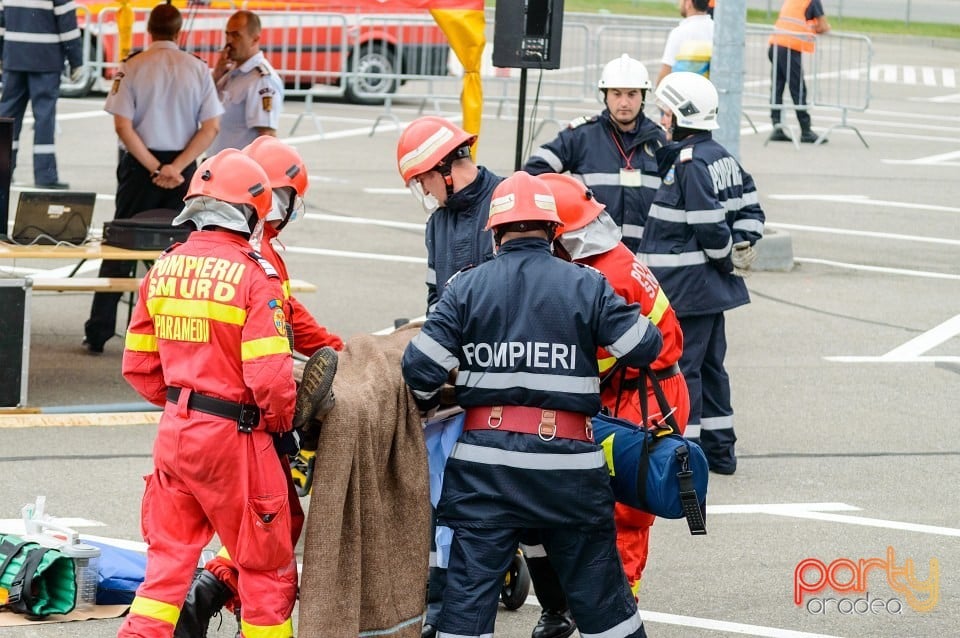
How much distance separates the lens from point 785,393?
9.34 meters

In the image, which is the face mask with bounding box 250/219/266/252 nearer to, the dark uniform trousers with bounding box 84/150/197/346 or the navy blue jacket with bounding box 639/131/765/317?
the navy blue jacket with bounding box 639/131/765/317

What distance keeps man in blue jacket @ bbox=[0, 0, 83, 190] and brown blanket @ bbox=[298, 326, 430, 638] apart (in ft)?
30.4

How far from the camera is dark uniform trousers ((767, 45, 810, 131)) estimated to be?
1888cm

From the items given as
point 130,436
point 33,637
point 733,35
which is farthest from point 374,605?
point 733,35

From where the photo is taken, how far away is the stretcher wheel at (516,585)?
19.6 ft

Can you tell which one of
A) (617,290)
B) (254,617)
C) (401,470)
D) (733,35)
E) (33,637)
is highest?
(733,35)

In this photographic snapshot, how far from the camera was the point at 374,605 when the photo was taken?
5055 millimetres

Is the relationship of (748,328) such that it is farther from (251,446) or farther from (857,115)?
(857,115)

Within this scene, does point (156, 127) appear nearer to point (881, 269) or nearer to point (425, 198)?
point (425, 198)

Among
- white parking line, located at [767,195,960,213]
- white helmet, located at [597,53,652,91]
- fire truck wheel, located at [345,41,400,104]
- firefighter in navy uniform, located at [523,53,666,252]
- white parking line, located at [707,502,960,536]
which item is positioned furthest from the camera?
fire truck wheel, located at [345,41,400,104]

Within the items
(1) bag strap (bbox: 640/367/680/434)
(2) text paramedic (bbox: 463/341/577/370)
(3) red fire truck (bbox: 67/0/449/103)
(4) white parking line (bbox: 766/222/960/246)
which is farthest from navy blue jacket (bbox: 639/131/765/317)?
(3) red fire truck (bbox: 67/0/449/103)

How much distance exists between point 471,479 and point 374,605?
57cm

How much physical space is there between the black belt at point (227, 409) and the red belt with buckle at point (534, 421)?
2.48 feet

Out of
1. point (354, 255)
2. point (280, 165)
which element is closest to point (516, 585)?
point (280, 165)
